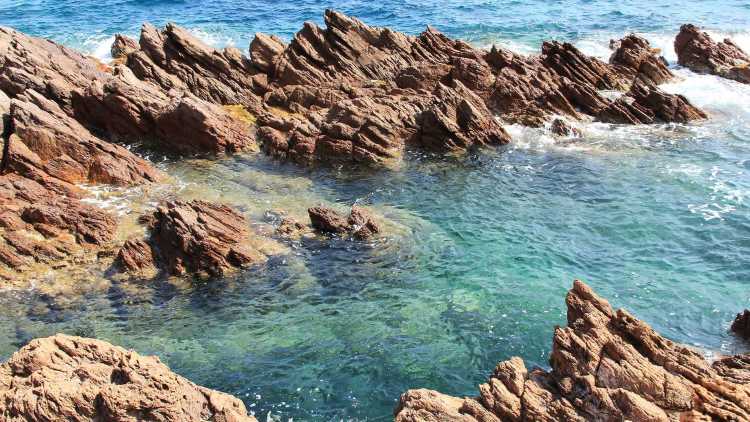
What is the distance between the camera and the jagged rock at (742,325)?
23.5 meters

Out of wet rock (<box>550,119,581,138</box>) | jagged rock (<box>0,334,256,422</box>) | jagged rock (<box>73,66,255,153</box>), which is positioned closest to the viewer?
jagged rock (<box>0,334,256,422</box>)

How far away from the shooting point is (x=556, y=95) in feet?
151

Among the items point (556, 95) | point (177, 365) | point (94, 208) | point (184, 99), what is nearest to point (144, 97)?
point (184, 99)

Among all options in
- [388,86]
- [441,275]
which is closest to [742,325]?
[441,275]

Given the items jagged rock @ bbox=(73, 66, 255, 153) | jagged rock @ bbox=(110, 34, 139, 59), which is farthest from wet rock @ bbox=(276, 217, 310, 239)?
jagged rock @ bbox=(110, 34, 139, 59)

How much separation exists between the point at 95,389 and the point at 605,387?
13.2 metres

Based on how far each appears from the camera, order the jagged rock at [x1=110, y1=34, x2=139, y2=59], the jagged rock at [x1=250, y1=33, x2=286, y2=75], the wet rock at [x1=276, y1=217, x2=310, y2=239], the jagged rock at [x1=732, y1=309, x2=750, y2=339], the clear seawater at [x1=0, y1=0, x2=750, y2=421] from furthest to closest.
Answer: the jagged rock at [x1=110, y1=34, x2=139, y2=59], the jagged rock at [x1=250, y1=33, x2=286, y2=75], the wet rock at [x1=276, y1=217, x2=310, y2=239], the jagged rock at [x1=732, y1=309, x2=750, y2=339], the clear seawater at [x1=0, y1=0, x2=750, y2=421]

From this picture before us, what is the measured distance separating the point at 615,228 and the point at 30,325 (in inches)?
1013

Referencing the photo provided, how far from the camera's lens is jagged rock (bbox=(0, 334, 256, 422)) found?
1695 centimetres

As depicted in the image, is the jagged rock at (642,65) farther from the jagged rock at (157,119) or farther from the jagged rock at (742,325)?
the jagged rock at (742,325)

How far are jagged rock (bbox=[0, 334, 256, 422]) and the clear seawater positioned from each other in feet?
12.2

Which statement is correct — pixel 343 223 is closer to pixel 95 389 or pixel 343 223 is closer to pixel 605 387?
pixel 95 389

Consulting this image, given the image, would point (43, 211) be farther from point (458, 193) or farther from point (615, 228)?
point (615, 228)

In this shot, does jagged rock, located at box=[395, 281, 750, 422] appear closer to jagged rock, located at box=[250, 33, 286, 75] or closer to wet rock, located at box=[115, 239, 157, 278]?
wet rock, located at box=[115, 239, 157, 278]
